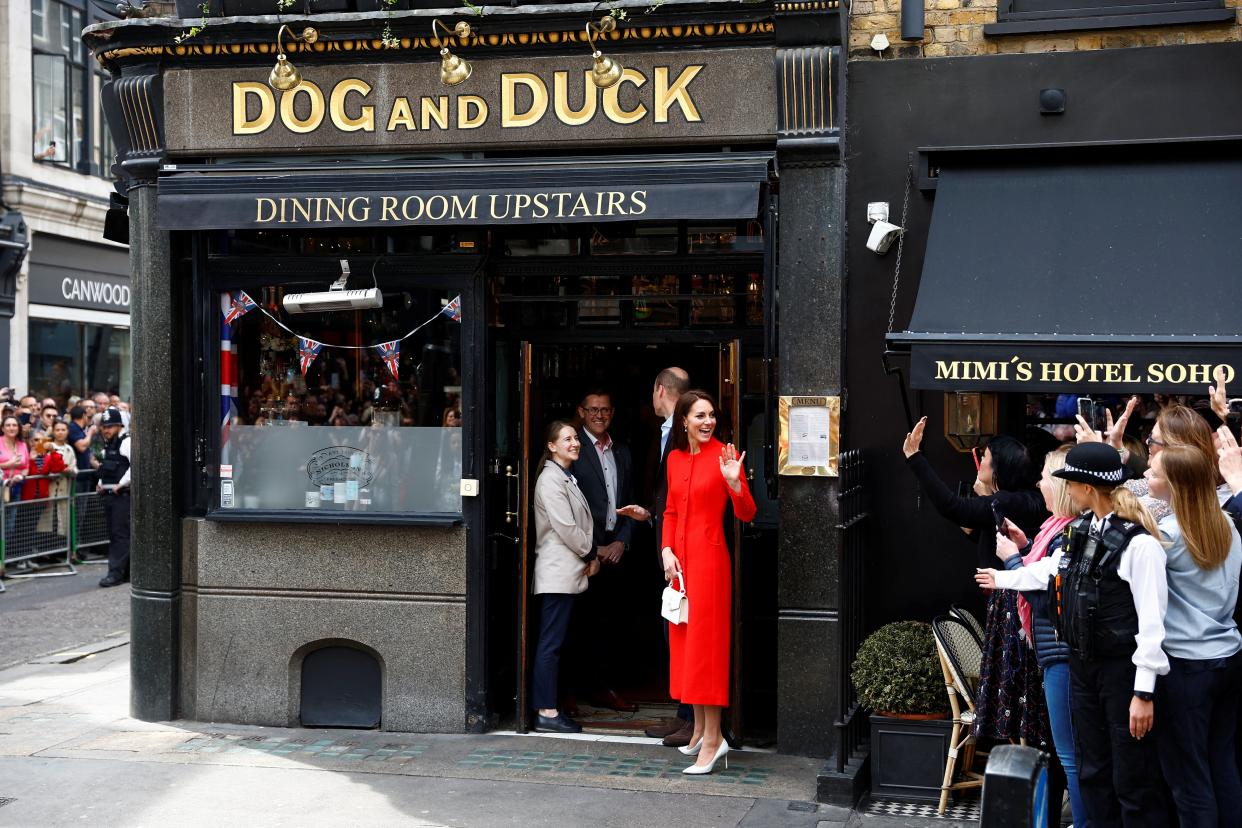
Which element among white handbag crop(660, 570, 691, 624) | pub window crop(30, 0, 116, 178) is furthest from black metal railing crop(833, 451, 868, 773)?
pub window crop(30, 0, 116, 178)

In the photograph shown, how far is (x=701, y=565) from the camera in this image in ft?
25.8

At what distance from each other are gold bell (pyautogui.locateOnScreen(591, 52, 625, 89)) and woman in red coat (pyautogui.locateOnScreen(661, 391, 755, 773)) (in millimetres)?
1819

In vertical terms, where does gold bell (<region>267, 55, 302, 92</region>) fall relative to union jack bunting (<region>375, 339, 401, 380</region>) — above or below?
above

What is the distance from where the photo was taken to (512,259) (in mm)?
8750

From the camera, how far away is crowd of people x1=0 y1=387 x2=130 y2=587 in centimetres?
1570

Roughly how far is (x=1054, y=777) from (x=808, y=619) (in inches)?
72.9

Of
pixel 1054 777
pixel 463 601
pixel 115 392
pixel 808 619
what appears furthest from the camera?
pixel 115 392

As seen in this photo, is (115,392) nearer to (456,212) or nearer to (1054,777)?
(456,212)

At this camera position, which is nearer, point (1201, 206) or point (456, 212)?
point (1201, 206)

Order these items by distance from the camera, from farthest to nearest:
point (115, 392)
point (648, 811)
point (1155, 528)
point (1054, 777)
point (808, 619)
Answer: point (115, 392), point (808, 619), point (648, 811), point (1054, 777), point (1155, 528)

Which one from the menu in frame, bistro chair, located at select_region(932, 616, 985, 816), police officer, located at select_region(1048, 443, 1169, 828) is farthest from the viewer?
the menu in frame

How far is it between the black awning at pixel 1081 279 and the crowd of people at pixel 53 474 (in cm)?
1096

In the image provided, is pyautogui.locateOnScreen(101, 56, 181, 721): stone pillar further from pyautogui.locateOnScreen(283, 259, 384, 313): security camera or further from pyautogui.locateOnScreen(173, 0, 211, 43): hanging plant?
pyautogui.locateOnScreen(283, 259, 384, 313): security camera

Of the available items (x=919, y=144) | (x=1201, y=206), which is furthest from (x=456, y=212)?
(x=1201, y=206)
